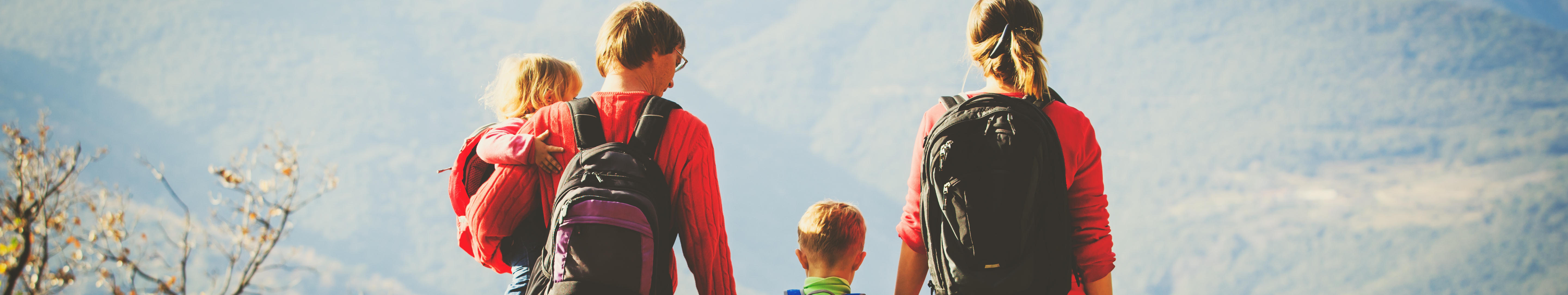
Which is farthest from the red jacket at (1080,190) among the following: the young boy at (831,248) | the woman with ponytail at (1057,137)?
the young boy at (831,248)

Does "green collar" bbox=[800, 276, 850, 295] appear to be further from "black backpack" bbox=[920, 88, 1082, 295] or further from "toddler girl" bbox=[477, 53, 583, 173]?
"toddler girl" bbox=[477, 53, 583, 173]

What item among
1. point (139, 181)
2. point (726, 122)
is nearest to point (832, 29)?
point (726, 122)

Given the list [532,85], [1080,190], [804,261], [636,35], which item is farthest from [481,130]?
[1080,190]

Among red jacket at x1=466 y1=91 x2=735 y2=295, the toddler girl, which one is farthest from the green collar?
the toddler girl

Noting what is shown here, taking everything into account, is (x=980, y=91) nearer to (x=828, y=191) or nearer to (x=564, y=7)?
(x=828, y=191)

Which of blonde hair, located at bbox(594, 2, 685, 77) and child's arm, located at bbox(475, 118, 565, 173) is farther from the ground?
blonde hair, located at bbox(594, 2, 685, 77)

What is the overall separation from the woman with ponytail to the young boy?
232 mm

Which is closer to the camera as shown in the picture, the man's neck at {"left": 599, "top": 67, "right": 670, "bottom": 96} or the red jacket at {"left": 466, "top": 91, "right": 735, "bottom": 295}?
the red jacket at {"left": 466, "top": 91, "right": 735, "bottom": 295}

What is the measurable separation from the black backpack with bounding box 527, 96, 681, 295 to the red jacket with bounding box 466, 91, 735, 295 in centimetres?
3

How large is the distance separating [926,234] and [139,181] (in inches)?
2410

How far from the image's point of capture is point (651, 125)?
162 centimetres

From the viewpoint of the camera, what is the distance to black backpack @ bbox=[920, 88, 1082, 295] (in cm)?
148

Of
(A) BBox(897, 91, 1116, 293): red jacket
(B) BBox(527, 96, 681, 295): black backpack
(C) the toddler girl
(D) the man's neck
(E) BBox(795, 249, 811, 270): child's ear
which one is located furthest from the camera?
(C) the toddler girl

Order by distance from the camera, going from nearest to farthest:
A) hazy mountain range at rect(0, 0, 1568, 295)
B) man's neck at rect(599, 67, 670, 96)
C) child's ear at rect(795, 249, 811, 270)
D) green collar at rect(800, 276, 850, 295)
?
man's neck at rect(599, 67, 670, 96) < green collar at rect(800, 276, 850, 295) < child's ear at rect(795, 249, 811, 270) < hazy mountain range at rect(0, 0, 1568, 295)
